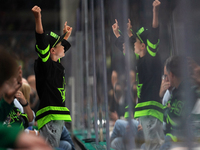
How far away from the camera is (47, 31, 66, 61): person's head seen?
1911 mm

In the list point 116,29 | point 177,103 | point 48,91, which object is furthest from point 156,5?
point 48,91

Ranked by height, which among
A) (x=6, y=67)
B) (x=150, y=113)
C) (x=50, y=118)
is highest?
(x=6, y=67)

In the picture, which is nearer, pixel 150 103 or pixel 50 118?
pixel 150 103

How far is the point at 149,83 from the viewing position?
1160mm

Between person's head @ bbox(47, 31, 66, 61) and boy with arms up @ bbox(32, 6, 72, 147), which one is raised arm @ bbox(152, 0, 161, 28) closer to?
boy with arms up @ bbox(32, 6, 72, 147)

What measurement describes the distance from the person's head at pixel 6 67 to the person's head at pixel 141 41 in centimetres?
68

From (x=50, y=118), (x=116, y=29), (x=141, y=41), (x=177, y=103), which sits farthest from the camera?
(x=50, y=118)

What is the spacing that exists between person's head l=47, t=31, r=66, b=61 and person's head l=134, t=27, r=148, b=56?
2.52 ft

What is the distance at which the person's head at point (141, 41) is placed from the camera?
1224 millimetres

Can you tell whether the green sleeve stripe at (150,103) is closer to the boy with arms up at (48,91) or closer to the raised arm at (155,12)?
the raised arm at (155,12)

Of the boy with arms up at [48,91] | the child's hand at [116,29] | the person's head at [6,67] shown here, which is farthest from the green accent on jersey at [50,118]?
the person's head at [6,67]

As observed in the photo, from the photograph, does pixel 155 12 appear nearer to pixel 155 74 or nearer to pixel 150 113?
pixel 155 74

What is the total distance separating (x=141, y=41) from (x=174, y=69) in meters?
0.36

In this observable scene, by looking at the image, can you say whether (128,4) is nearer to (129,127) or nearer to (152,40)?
(152,40)
